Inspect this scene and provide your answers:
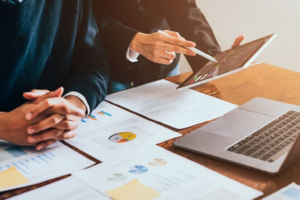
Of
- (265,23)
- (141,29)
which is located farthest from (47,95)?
(265,23)

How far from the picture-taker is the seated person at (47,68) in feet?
2.96

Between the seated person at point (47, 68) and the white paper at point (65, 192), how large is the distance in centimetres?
18

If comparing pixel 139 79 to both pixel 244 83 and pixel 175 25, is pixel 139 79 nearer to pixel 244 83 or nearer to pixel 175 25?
pixel 175 25

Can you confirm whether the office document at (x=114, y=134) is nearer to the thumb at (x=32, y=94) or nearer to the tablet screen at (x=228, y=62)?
the thumb at (x=32, y=94)

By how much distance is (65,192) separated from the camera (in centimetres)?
71

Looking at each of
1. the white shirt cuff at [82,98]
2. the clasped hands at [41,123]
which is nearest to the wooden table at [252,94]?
the clasped hands at [41,123]

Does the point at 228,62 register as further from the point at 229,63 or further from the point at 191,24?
the point at 191,24

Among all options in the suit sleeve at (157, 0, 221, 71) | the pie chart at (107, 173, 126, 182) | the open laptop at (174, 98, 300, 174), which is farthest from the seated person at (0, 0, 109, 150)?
the suit sleeve at (157, 0, 221, 71)

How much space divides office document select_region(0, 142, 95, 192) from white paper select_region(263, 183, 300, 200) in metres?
0.38

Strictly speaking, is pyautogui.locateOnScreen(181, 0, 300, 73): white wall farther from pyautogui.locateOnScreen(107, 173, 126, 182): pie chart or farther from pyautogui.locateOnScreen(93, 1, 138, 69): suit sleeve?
pyautogui.locateOnScreen(107, 173, 126, 182): pie chart

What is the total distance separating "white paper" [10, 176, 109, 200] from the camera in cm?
Answer: 69

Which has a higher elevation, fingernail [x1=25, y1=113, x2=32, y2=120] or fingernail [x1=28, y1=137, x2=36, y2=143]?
fingernail [x1=25, y1=113, x2=32, y2=120]

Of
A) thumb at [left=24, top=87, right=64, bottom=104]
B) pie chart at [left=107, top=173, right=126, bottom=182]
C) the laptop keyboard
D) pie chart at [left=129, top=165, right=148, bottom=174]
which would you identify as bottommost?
pie chart at [left=107, top=173, right=126, bottom=182]

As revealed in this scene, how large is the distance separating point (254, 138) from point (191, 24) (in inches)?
32.3
